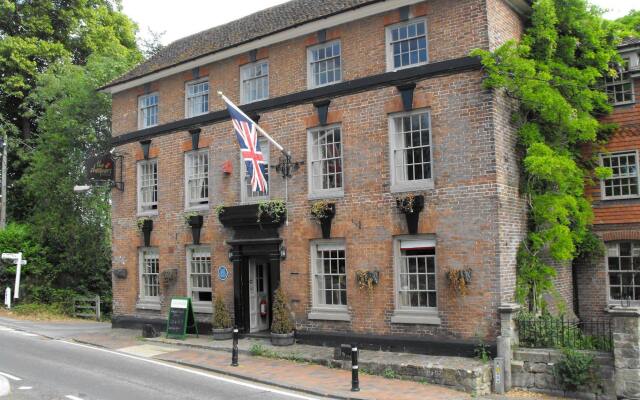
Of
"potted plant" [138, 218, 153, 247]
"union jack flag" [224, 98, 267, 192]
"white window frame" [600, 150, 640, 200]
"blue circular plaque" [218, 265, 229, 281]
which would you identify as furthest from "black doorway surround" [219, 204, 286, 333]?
"white window frame" [600, 150, 640, 200]

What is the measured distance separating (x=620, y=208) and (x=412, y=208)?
21.5 feet

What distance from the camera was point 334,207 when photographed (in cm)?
1527

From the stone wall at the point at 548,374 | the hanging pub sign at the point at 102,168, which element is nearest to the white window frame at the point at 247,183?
the hanging pub sign at the point at 102,168

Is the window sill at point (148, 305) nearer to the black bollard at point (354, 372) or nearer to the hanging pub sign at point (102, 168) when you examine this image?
the hanging pub sign at point (102, 168)

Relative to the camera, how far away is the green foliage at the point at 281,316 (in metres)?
15.6

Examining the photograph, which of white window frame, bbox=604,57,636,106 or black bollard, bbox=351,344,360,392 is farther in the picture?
white window frame, bbox=604,57,636,106

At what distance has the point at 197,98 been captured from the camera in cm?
1911

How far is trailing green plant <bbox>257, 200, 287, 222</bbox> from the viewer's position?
1623 cm

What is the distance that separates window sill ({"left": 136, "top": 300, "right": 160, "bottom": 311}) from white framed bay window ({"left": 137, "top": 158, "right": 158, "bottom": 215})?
122 inches

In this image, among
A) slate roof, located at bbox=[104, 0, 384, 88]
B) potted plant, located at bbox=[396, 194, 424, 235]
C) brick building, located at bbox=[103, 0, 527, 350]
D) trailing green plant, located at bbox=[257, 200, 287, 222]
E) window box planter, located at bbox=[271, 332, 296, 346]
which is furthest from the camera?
trailing green plant, located at bbox=[257, 200, 287, 222]

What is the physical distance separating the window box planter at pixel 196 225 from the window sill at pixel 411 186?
6902mm

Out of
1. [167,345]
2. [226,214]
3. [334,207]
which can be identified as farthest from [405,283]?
[167,345]

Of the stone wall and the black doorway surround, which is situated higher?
the black doorway surround

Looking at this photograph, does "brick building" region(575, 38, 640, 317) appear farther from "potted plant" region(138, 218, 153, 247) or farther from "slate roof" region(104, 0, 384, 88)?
"potted plant" region(138, 218, 153, 247)
